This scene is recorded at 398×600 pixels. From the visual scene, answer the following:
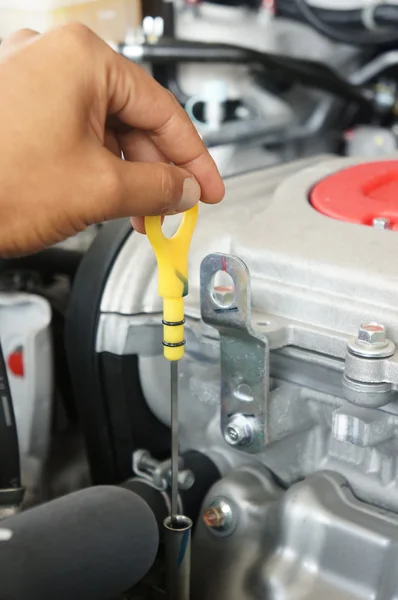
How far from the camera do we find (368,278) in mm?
617

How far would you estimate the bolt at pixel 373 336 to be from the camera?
0.56 metres

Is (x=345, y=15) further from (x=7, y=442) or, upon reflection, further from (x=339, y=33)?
(x=7, y=442)

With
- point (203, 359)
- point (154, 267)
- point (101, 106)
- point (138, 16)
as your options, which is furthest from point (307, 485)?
point (138, 16)

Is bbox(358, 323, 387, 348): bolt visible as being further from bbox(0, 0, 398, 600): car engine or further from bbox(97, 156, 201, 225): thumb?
bbox(97, 156, 201, 225): thumb

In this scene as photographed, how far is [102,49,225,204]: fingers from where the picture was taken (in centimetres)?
52

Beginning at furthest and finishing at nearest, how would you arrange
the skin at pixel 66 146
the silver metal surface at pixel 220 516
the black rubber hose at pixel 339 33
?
the black rubber hose at pixel 339 33 < the silver metal surface at pixel 220 516 < the skin at pixel 66 146

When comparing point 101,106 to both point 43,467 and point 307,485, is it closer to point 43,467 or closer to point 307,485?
point 307,485

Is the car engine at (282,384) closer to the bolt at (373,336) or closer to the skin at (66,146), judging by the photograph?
the bolt at (373,336)

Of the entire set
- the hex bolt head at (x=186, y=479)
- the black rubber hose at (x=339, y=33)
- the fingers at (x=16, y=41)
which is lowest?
the hex bolt head at (x=186, y=479)

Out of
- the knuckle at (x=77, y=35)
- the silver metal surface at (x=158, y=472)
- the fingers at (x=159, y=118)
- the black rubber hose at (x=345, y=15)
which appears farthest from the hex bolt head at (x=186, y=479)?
the black rubber hose at (x=345, y=15)

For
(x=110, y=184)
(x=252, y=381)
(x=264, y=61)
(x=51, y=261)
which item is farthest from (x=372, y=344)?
(x=264, y=61)

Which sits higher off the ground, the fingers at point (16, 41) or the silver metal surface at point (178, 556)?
the fingers at point (16, 41)

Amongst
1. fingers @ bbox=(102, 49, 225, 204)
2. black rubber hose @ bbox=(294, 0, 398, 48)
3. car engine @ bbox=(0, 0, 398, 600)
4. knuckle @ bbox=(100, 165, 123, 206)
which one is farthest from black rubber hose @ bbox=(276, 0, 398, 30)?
knuckle @ bbox=(100, 165, 123, 206)

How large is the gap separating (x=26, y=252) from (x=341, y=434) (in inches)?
11.4
